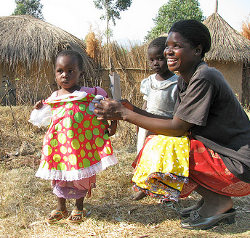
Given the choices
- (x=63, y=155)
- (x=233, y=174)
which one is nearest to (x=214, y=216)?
(x=233, y=174)

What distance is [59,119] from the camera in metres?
2.18

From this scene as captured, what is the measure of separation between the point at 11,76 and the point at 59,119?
8.02m

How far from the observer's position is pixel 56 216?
7.46 feet

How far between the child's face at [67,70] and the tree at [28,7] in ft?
98.1

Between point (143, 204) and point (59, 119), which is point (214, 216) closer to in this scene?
point (143, 204)

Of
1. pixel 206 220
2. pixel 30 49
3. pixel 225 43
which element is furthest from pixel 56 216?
pixel 225 43

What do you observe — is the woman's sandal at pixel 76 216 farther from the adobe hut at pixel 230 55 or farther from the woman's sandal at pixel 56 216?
the adobe hut at pixel 230 55

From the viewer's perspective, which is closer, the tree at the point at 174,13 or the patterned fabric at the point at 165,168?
the patterned fabric at the point at 165,168

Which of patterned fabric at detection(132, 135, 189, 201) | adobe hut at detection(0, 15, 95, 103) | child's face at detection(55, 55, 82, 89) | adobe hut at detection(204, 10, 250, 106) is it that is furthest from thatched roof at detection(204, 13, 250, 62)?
patterned fabric at detection(132, 135, 189, 201)

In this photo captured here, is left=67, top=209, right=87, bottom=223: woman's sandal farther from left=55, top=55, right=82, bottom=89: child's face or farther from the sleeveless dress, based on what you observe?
left=55, top=55, right=82, bottom=89: child's face

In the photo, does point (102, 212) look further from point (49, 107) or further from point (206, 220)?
point (49, 107)

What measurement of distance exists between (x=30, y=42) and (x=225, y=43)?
725cm

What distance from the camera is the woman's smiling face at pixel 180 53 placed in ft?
6.66

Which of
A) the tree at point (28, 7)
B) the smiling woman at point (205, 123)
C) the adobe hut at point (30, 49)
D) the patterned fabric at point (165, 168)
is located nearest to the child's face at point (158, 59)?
the smiling woman at point (205, 123)
